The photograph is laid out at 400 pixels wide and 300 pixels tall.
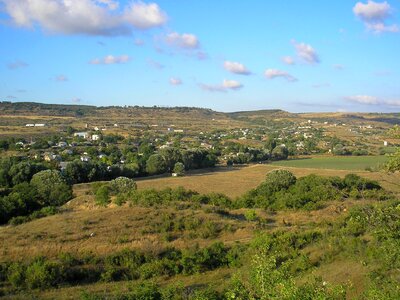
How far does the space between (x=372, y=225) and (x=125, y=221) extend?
18091 mm

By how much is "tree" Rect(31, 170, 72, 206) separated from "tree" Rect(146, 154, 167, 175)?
82.8 feet

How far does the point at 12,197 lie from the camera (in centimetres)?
3128

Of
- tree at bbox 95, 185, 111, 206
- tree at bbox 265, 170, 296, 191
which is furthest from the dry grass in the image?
tree at bbox 95, 185, 111, 206

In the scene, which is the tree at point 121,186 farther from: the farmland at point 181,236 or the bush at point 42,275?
the bush at point 42,275

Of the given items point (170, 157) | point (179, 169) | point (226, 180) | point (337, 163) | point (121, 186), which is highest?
point (121, 186)

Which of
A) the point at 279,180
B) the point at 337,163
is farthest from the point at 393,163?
the point at 337,163

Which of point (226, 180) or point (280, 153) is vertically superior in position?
point (280, 153)

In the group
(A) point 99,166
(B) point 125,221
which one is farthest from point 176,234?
(A) point 99,166

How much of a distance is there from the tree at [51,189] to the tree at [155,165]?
2522 cm

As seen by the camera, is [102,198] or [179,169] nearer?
[102,198]

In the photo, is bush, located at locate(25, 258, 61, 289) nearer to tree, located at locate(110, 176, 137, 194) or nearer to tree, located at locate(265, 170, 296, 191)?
tree, located at locate(110, 176, 137, 194)

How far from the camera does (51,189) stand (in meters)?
39.4

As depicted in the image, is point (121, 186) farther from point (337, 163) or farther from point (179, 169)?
point (337, 163)

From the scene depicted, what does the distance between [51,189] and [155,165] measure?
95.3ft
